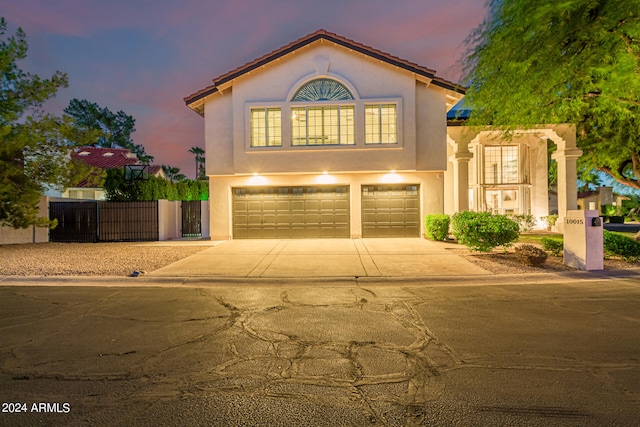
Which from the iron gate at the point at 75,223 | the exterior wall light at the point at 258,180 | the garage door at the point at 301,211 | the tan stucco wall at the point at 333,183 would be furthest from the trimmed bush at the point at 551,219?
the iron gate at the point at 75,223

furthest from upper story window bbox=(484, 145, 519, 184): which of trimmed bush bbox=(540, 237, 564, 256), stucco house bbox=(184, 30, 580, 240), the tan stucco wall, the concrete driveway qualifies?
trimmed bush bbox=(540, 237, 564, 256)

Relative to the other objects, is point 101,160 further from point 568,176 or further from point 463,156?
point 568,176

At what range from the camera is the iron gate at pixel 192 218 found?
66.1ft

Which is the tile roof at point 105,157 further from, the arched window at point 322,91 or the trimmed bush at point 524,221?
the trimmed bush at point 524,221

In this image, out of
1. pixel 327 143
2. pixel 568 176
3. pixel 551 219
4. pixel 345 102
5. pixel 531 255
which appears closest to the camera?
pixel 531 255

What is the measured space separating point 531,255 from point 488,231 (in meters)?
1.52

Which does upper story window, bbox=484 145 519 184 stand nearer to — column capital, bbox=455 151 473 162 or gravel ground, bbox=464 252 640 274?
column capital, bbox=455 151 473 162

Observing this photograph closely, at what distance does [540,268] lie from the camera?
9.66 m

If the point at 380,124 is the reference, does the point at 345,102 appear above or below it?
above

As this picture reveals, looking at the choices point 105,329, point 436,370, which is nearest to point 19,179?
point 105,329

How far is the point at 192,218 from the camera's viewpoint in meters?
20.4

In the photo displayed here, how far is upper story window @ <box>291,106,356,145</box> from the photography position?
16266 mm

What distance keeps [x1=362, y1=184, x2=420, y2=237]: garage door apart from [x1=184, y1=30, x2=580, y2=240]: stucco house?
0.05 m

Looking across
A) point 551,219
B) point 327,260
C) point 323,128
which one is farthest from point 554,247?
point 551,219
